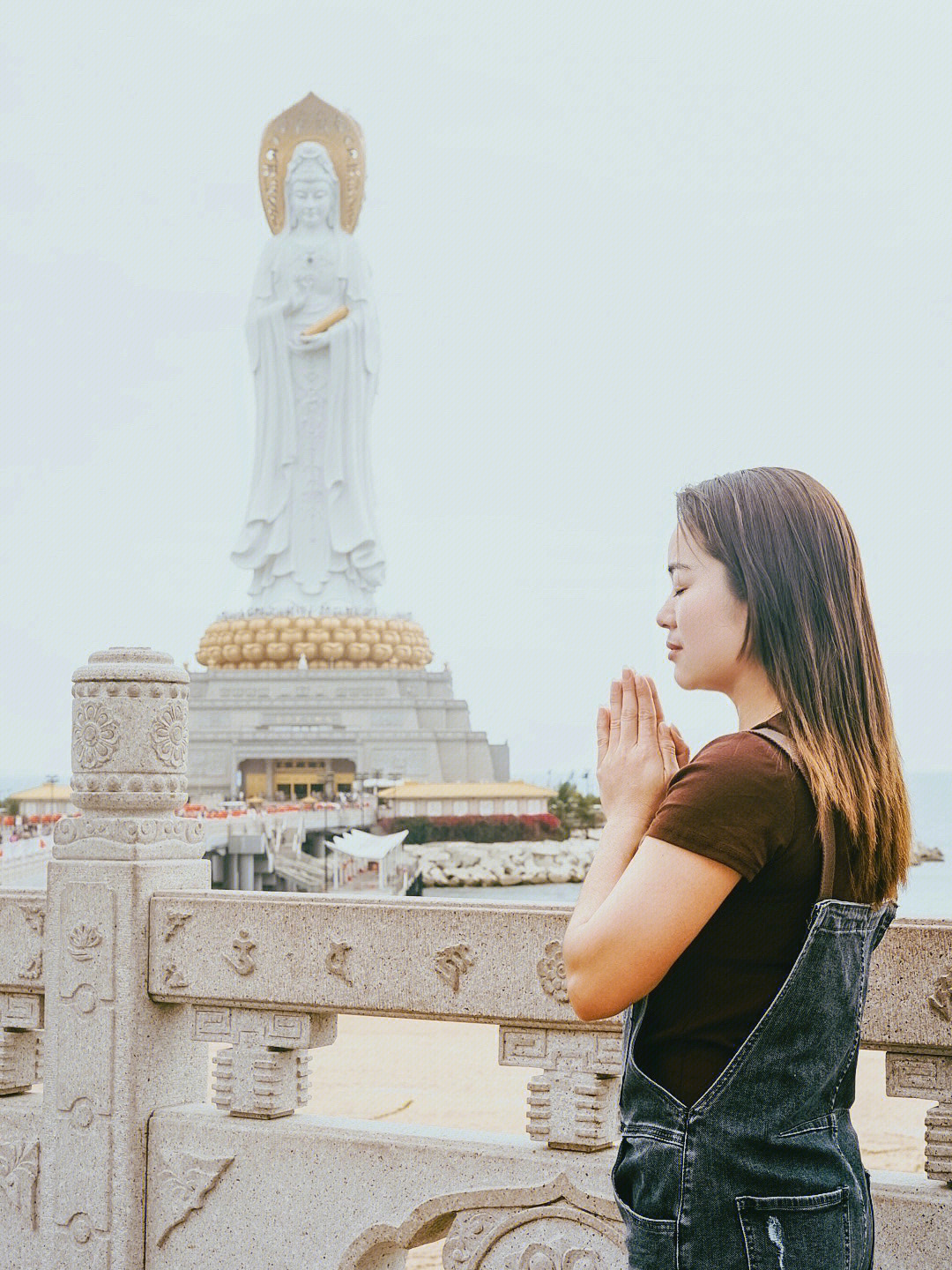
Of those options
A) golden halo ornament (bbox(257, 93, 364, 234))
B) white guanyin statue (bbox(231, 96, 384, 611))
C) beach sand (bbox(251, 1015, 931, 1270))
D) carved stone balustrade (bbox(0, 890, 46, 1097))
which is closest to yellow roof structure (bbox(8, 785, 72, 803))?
white guanyin statue (bbox(231, 96, 384, 611))

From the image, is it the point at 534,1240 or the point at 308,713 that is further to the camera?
the point at 308,713

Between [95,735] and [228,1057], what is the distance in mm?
817

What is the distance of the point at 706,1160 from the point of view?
1.60m

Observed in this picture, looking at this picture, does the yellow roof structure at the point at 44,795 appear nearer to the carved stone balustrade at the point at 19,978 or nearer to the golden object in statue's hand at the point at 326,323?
the golden object in statue's hand at the point at 326,323

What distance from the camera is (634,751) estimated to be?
174 cm

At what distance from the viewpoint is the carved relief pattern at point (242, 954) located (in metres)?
3.53

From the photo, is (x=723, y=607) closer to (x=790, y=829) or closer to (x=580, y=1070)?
(x=790, y=829)

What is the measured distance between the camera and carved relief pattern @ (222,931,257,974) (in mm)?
3525

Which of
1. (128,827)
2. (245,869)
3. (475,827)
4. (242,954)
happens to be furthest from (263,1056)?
(475,827)

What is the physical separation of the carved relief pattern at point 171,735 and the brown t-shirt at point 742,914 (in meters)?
2.26

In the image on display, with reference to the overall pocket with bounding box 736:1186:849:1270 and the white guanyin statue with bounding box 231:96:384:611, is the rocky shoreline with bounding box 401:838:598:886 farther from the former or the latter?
the overall pocket with bounding box 736:1186:849:1270

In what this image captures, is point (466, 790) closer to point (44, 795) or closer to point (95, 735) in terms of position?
Result: point (44, 795)

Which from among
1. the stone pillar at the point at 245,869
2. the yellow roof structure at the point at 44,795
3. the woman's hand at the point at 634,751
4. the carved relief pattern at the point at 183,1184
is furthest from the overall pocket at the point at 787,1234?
the yellow roof structure at the point at 44,795

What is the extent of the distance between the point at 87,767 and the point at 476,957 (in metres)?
1.10
